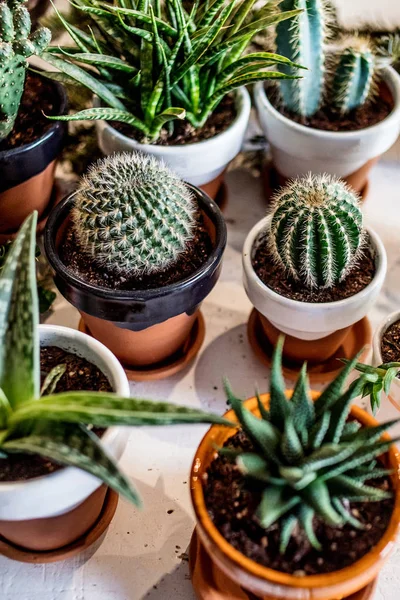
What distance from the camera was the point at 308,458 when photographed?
2.36ft

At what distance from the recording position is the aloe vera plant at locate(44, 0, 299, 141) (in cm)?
112

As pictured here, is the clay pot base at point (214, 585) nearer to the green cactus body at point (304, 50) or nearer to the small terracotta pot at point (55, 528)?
the small terracotta pot at point (55, 528)

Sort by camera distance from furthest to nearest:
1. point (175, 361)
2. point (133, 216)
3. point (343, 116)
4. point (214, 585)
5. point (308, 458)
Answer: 1. point (343, 116)
2. point (175, 361)
3. point (133, 216)
4. point (214, 585)
5. point (308, 458)

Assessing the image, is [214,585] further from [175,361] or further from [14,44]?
[14,44]

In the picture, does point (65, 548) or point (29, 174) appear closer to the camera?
point (65, 548)

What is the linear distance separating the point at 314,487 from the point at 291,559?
106 mm

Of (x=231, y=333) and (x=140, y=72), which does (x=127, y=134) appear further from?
(x=231, y=333)

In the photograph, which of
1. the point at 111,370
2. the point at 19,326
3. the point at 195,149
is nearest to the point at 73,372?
the point at 111,370

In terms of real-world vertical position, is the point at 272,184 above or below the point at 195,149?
below

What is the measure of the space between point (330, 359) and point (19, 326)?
0.66 meters

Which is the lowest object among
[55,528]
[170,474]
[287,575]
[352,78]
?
[170,474]

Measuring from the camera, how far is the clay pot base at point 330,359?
3.95 ft

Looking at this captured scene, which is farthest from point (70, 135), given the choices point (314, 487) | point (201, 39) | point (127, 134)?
point (314, 487)

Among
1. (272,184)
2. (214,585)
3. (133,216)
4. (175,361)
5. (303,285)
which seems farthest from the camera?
(272,184)
